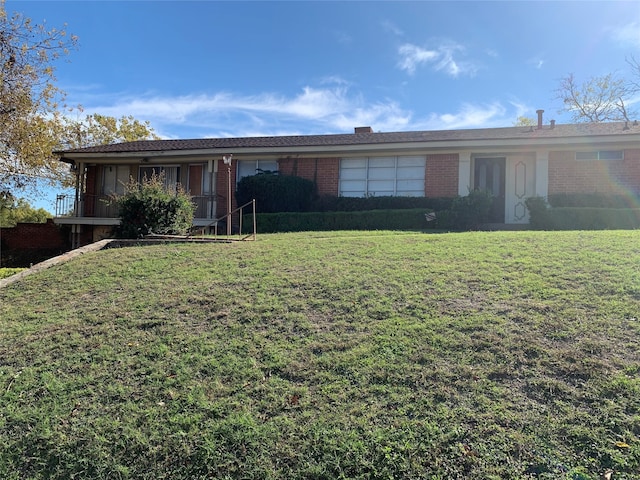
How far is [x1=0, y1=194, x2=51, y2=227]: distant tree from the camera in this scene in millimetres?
28328

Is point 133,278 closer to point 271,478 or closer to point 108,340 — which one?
point 108,340

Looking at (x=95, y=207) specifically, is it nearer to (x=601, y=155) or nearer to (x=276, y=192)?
(x=276, y=192)

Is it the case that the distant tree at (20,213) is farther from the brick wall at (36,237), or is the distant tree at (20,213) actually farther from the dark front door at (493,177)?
the dark front door at (493,177)

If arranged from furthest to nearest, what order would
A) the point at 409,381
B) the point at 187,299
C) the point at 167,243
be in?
the point at 167,243 → the point at 187,299 → the point at 409,381

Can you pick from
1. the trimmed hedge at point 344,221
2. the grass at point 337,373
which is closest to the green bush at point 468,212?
the trimmed hedge at point 344,221

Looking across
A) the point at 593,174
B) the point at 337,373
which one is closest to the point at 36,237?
the point at 337,373

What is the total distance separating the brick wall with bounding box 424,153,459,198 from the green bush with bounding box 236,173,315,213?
4.32m

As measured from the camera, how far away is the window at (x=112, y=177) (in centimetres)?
1958

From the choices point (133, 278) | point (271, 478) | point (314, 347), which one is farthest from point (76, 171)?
point (271, 478)

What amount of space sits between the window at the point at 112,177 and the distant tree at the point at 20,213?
414 inches

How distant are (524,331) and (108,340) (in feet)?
14.4

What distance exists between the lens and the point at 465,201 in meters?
13.6

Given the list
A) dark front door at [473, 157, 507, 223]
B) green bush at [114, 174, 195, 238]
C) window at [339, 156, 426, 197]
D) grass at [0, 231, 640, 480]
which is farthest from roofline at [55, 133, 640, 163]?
grass at [0, 231, 640, 480]

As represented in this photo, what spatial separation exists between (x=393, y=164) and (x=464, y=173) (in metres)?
2.45
